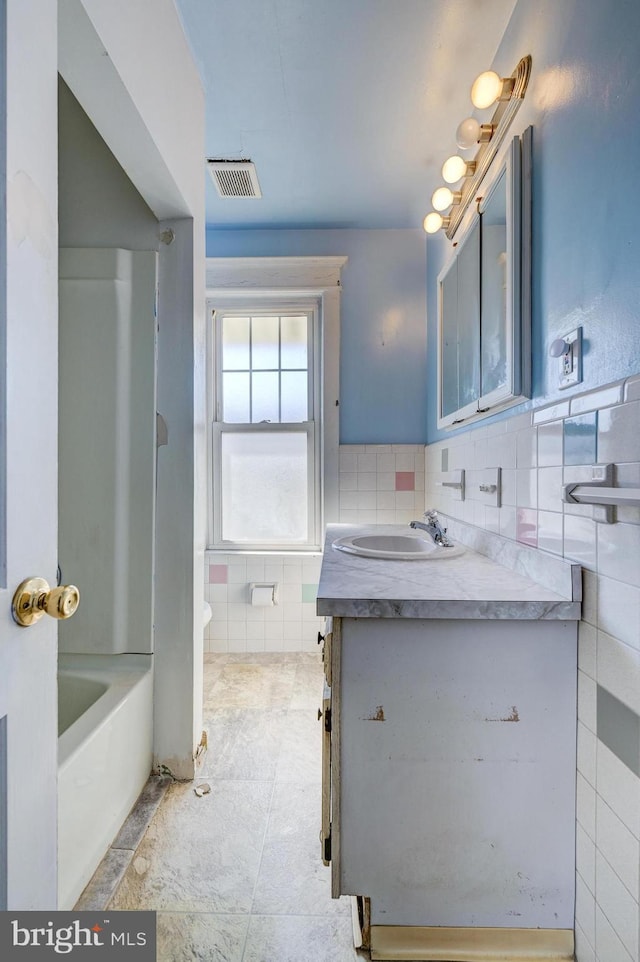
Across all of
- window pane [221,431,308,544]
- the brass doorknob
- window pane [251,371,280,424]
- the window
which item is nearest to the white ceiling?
the window

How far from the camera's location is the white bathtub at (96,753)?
1.05 m

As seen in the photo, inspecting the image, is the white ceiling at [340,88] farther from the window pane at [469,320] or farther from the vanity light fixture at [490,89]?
the window pane at [469,320]

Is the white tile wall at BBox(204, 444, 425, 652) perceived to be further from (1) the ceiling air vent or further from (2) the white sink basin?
(1) the ceiling air vent

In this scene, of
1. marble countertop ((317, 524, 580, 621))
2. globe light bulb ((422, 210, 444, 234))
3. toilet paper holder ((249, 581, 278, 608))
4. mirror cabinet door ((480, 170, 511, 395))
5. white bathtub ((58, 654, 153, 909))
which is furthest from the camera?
toilet paper holder ((249, 581, 278, 608))

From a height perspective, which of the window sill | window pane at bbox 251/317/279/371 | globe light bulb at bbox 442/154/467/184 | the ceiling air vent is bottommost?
the window sill

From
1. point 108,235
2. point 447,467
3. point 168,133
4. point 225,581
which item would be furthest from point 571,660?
point 225,581

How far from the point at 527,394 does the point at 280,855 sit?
4.54ft

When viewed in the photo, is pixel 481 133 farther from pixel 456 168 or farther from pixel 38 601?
pixel 38 601

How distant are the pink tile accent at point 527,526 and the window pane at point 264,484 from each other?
1550 millimetres

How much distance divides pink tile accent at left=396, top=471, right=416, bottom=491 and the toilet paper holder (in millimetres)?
883

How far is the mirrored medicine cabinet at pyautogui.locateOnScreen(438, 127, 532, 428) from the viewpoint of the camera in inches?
46.6

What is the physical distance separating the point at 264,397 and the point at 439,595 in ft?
6.43

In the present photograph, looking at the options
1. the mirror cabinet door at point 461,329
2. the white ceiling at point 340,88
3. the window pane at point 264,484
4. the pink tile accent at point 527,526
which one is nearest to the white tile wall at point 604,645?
the pink tile accent at point 527,526

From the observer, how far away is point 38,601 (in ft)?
1.99
